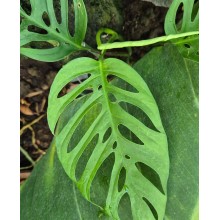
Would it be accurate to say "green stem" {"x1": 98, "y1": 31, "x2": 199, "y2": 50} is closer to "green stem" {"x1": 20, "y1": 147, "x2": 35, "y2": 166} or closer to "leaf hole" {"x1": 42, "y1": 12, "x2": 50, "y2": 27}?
"leaf hole" {"x1": 42, "y1": 12, "x2": 50, "y2": 27}

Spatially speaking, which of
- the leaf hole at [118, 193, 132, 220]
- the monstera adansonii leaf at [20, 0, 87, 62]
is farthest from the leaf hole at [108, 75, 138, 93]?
the leaf hole at [118, 193, 132, 220]

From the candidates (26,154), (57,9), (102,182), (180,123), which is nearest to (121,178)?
(102,182)

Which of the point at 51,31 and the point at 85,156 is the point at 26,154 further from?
the point at 51,31

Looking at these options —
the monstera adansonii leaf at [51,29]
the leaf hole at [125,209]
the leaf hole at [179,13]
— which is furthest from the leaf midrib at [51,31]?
the leaf hole at [125,209]

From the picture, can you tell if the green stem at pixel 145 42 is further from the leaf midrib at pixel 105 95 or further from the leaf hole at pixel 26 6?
the leaf hole at pixel 26 6
